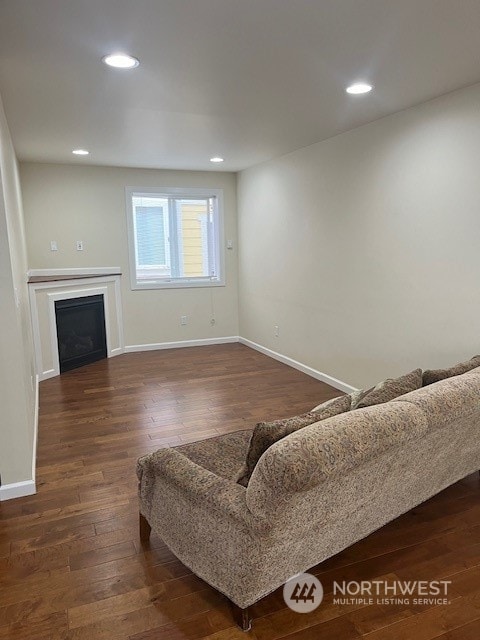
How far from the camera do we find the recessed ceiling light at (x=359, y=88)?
2.87m

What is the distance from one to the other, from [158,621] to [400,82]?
10.3 ft

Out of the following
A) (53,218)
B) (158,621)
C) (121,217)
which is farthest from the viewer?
(121,217)

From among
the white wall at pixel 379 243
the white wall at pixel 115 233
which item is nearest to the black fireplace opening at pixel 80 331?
the white wall at pixel 115 233

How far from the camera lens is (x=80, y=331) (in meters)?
5.70

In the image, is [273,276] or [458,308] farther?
[273,276]

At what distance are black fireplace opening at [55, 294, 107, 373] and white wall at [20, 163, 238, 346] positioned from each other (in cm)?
41

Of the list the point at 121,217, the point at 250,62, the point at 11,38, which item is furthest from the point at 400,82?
the point at 121,217

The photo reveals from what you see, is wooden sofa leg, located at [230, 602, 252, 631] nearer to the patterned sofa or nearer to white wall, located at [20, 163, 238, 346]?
the patterned sofa

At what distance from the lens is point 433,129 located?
129 inches

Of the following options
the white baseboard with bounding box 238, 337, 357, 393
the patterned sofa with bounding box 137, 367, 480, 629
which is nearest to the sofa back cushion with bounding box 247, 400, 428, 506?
the patterned sofa with bounding box 137, 367, 480, 629

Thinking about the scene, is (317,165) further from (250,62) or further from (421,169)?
(250,62)

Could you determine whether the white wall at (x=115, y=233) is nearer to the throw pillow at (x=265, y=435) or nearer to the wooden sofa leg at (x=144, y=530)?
the wooden sofa leg at (x=144, y=530)

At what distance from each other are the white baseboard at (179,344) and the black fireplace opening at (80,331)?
441 millimetres

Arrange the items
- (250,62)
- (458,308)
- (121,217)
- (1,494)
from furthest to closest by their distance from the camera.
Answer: (121,217)
(458,308)
(1,494)
(250,62)
